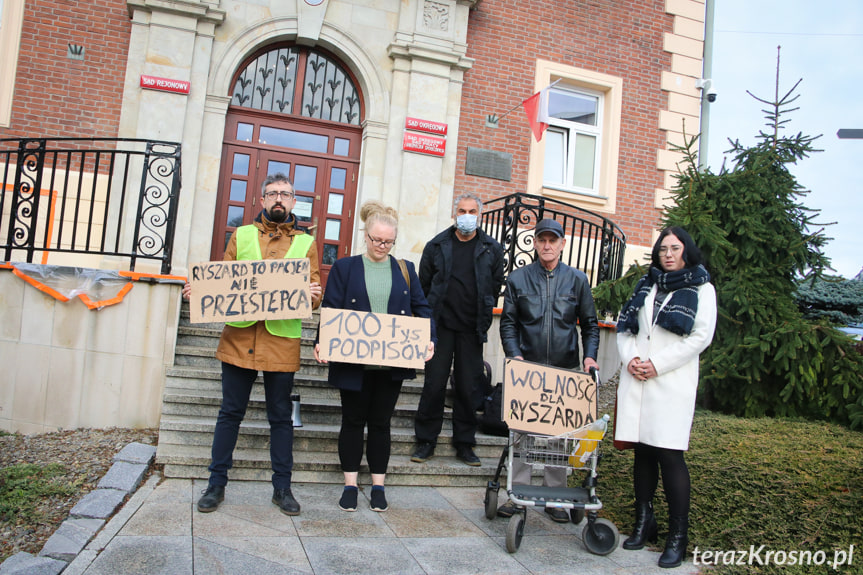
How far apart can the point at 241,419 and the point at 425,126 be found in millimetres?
5800

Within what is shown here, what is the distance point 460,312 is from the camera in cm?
472

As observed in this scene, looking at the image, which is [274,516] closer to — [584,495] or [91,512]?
[91,512]

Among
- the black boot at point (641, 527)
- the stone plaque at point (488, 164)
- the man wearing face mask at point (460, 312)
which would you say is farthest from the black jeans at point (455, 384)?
the stone plaque at point (488, 164)

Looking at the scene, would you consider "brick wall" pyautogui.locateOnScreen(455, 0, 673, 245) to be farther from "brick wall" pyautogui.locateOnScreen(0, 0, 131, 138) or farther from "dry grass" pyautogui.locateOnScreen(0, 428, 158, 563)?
"dry grass" pyautogui.locateOnScreen(0, 428, 158, 563)

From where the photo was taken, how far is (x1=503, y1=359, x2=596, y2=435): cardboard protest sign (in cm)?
364

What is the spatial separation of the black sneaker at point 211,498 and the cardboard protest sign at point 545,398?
1783mm

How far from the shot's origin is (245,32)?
8312 mm

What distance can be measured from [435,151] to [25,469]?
20.1 ft

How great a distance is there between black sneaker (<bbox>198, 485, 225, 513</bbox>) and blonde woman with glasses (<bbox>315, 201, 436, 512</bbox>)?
0.73m

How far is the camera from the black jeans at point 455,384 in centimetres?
474

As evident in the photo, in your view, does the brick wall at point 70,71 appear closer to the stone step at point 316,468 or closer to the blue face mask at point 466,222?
the stone step at point 316,468

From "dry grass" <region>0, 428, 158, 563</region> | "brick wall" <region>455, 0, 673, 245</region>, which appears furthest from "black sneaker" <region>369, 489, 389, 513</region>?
"brick wall" <region>455, 0, 673, 245</region>

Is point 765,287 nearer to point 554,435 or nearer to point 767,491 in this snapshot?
point 767,491

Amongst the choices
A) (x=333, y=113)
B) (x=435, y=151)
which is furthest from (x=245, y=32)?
(x=435, y=151)
